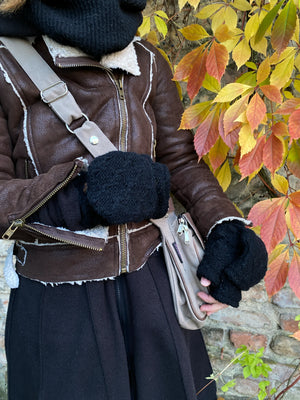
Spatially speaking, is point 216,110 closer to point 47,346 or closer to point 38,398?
point 47,346

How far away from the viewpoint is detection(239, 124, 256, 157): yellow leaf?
2.93 ft

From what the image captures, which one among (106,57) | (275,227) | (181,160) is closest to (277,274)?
(275,227)

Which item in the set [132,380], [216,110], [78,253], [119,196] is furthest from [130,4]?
[132,380]

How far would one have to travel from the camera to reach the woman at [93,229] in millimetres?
771

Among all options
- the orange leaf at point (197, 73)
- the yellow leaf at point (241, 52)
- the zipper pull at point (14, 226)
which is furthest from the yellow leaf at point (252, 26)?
the zipper pull at point (14, 226)

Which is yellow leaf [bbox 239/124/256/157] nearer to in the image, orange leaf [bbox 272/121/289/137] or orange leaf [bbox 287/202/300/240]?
orange leaf [bbox 272/121/289/137]

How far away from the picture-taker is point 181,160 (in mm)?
1064

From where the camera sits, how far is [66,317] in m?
0.87

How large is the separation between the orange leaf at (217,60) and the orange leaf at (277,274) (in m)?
0.57

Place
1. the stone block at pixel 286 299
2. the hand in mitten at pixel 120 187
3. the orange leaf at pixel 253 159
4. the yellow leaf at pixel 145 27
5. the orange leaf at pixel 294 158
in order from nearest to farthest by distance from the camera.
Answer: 1. the hand in mitten at pixel 120 187
2. the orange leaf at pixel 253 159
3. the orange leaf at pixel 294 158
4. the yellow leaf at pixel 145 27
5. the stone block at pixel 286 299

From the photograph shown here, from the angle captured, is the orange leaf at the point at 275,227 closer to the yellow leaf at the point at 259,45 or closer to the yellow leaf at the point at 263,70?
the yellow leaf at the point at 263,70

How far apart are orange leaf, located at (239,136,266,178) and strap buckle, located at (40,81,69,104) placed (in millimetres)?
473

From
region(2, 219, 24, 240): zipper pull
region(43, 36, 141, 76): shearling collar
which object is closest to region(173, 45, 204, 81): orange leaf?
region(43, 36, 141, 76): shearling collar

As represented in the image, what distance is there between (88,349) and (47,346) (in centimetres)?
10
